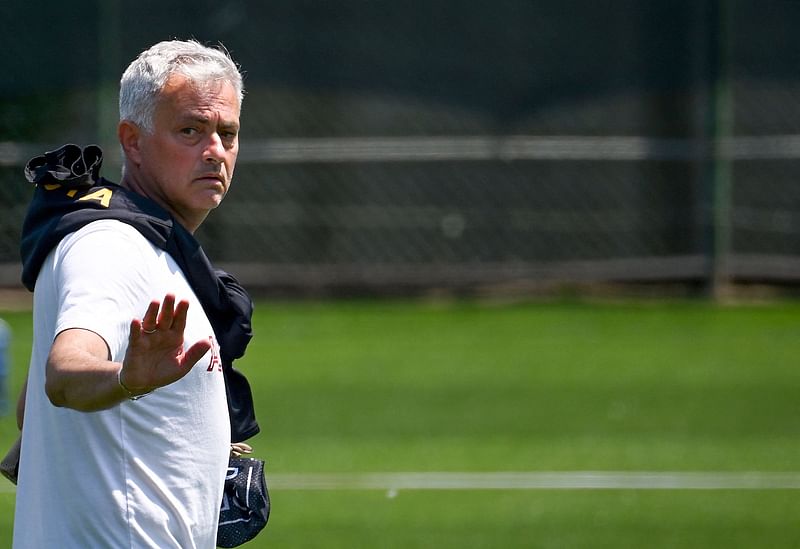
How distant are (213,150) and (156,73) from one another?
0.67 feet

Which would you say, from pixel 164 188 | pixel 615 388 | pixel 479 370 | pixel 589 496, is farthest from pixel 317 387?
pixel 164 188

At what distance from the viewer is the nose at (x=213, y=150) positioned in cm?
320

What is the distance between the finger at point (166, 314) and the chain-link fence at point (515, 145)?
488 inches

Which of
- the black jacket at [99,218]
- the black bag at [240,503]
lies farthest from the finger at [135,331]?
the black bag at [240,503]

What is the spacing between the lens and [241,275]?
15.0m

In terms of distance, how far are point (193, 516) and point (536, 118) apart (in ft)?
41.0

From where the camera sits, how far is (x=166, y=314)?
2588 millimetres

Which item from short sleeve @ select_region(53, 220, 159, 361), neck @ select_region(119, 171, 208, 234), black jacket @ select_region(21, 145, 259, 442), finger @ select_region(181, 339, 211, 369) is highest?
neck @ select_region(119, 171, 208, 234)

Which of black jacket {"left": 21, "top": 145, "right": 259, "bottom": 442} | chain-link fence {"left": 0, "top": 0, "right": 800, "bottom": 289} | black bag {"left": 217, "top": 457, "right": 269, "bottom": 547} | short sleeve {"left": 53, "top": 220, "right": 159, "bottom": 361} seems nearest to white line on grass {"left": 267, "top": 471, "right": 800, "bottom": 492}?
black bag {"left": 217, "top": 457, "right": 269, "bottom": 547}

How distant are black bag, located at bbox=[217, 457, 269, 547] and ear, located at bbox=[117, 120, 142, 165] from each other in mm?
724

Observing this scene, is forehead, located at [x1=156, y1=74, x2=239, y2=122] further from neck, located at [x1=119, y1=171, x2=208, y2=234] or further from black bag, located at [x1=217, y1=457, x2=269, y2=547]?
black bag, located at [x1=217, y1=457, x2=269, y2=547]

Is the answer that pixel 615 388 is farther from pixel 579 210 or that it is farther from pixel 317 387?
pixel 579 210

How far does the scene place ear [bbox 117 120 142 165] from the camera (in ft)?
10.5

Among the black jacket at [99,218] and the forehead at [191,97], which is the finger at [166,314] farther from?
the forehead at [191,97]
